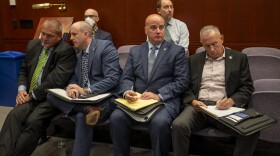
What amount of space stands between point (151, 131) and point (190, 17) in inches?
105

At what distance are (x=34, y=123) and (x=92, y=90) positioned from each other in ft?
1.90

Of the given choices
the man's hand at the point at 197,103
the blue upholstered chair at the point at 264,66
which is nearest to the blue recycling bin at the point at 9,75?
the man's hand at the point at 197,103

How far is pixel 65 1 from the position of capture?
5430 millimetres

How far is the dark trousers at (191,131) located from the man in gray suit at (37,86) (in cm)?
122

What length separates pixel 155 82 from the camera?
2877 mm

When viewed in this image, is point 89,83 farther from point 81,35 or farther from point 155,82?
point 155,82

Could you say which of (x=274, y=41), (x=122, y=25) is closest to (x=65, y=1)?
(x=122, y=25)

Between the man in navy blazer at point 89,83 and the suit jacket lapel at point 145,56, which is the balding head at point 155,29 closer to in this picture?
the suit jacket lapel at point 145,56

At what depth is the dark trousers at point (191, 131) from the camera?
2.33 meters

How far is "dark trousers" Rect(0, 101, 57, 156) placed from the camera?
271 cm

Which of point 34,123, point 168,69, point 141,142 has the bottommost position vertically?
point 141,142

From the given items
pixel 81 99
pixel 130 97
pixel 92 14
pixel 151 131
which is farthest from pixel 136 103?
pixel 92 14

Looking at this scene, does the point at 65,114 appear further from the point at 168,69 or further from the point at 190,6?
the point at 190,6

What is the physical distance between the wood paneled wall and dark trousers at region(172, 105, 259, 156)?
2366mm
